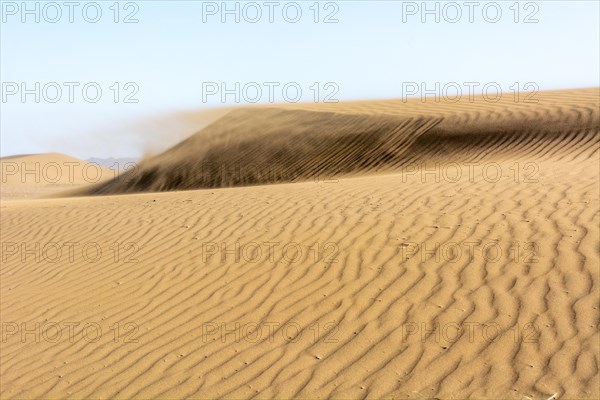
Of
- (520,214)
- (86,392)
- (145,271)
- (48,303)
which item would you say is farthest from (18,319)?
(520,214)

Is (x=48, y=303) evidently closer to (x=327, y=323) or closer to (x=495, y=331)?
(x=327, y=323)

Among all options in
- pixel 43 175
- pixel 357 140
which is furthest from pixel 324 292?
pixel 43 175

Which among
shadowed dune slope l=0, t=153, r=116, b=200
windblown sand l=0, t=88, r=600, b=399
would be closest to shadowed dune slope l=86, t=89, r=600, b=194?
windblown sand l=0, t=88, r=600, b=399

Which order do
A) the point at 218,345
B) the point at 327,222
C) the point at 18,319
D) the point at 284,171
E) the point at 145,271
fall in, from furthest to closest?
the point at 284,171 < the point at 327,222 < the point at 145,271 < the point at 18,319 < the point at 218,345

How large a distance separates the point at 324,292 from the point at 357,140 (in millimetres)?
10556

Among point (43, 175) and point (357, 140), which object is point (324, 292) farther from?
point (43, 175)

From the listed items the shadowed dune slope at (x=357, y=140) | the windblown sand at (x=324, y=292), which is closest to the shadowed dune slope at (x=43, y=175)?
the shadowed dune slope at (x=357, y=140)

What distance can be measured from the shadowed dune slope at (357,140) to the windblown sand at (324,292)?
6.11 feet

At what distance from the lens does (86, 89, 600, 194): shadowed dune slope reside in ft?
41.2

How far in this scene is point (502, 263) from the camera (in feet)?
17.9

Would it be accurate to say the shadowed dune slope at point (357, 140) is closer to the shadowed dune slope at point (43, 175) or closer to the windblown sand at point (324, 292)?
the windblown sand at point (324, 292)

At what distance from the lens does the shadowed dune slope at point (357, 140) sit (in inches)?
495

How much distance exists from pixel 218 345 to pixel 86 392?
1.04 meters

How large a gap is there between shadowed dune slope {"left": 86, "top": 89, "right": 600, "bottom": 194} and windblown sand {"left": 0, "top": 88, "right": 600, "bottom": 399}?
1.86m
